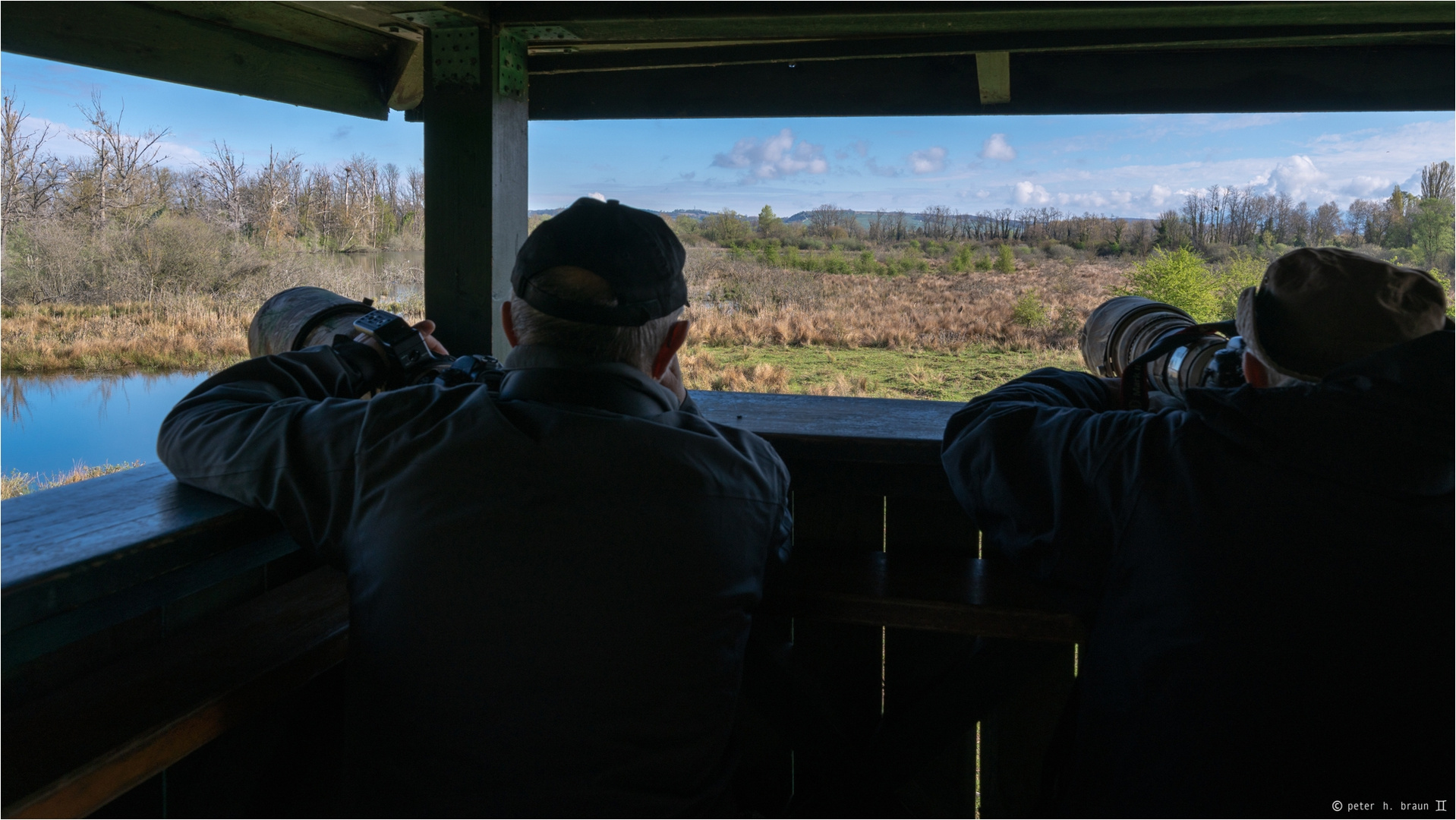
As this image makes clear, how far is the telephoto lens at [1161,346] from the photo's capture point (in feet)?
3.52

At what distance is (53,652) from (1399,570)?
152 cm

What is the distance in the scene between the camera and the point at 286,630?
1.20m

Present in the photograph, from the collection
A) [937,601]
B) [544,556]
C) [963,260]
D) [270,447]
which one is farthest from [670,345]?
[963,260]

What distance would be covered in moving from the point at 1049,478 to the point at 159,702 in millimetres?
1086

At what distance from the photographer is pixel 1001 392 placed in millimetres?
1212

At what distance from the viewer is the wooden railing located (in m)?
0.88

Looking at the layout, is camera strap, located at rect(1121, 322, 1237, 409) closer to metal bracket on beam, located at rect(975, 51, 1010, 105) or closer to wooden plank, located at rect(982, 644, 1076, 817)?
wooden plank, located at rect(982, 644, 1076, 817)

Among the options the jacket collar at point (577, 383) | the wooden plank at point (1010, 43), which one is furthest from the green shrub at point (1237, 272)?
the jacket collar at point (577, 383)

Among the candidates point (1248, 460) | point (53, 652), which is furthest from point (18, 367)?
point (1248, 460)

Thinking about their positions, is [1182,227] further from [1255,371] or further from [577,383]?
[577,383]

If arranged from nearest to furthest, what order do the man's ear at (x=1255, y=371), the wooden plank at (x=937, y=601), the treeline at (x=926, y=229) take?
the man's ear at (x=1255, y=371) → the wooden plank at (x=937, y=601) → the treeline at (x=926, y=229)

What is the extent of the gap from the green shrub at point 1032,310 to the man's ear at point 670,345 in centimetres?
881

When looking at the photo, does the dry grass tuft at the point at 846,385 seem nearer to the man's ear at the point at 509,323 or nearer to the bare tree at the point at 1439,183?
the bare tree at the point at 1439,183

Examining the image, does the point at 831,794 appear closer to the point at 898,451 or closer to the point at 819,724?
the point at 819,724
